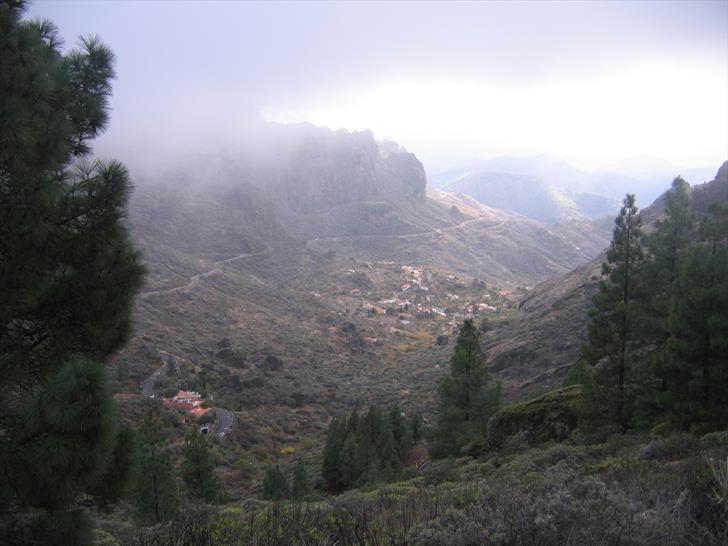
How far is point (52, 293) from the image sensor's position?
14.4 feet

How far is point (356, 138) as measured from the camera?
497 feet

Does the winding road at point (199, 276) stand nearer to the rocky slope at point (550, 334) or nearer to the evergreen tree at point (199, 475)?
the evergreen tree at point (199, 475)

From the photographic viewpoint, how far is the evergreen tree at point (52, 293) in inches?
140

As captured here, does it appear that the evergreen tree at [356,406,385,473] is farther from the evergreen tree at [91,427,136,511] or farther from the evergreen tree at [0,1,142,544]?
the evergreen tree at [0,1,142,544]

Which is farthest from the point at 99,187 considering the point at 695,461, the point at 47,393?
the point at 695,461

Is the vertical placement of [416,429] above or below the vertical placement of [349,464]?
below

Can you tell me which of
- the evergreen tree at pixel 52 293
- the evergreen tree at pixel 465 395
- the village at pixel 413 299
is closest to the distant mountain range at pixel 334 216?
the village at pixel 413 299

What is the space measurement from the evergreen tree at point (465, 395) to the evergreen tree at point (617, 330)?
17.7ft

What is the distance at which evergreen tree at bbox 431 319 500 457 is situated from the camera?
18.5 meters

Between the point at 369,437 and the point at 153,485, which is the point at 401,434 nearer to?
the point at 369,437

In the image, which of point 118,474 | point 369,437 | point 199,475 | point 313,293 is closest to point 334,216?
point 313,293

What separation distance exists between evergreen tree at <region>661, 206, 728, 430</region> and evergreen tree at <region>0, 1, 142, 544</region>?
35.3 feet

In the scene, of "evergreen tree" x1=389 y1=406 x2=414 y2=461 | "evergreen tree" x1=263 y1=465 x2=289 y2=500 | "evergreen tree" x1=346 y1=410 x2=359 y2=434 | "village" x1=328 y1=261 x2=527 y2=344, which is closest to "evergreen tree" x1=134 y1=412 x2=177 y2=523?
"evergreen tree" x1=263 y1=465 x2=289 y2=500

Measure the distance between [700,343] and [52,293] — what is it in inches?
459
